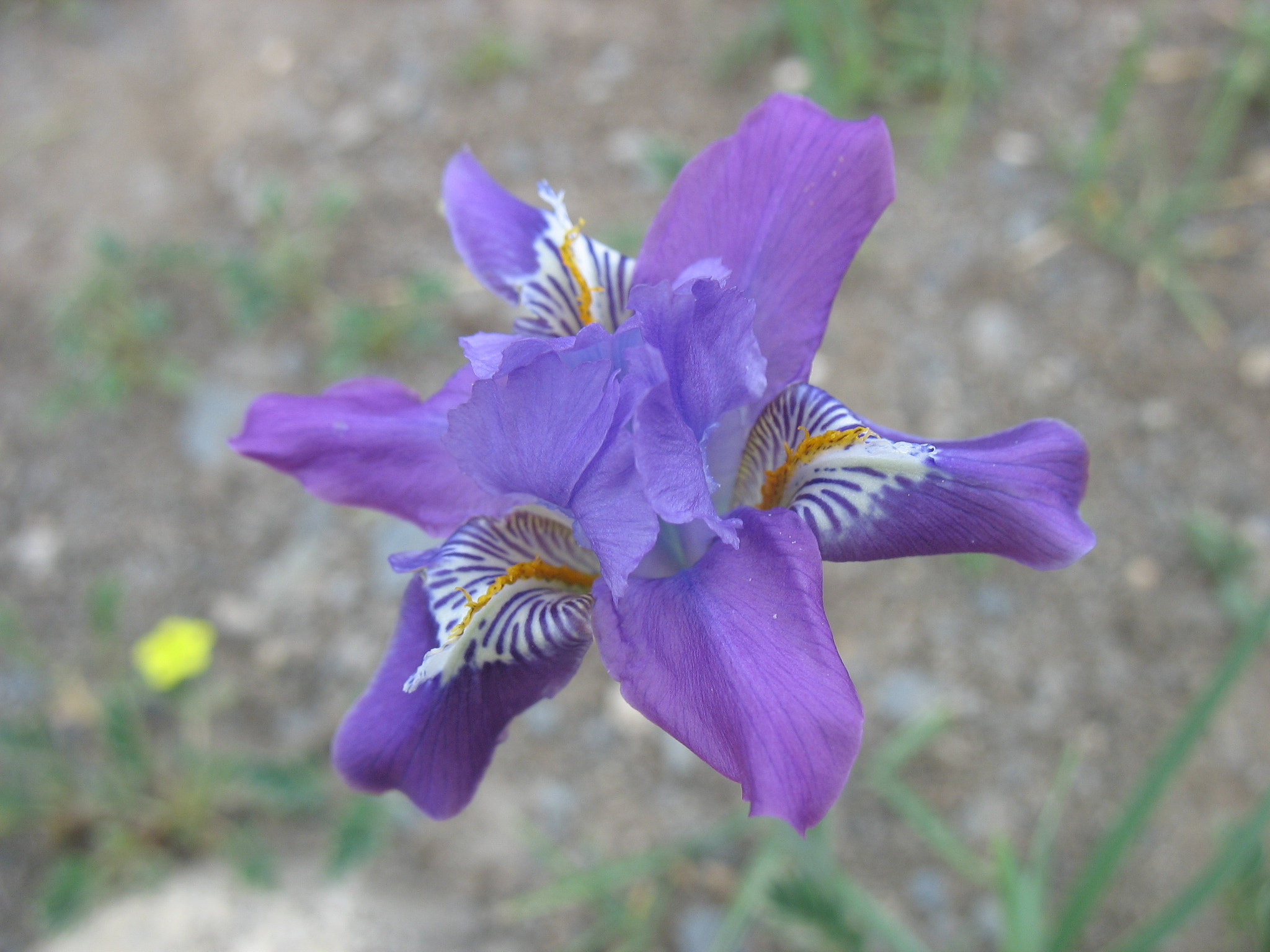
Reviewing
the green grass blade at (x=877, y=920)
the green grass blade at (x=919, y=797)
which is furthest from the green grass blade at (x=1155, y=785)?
the green grass blade at (x=919, y=797)

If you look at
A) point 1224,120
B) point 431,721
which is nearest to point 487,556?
point 431,721

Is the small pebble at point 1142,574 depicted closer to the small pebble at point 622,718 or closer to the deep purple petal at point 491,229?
the small pebble at point 622,718

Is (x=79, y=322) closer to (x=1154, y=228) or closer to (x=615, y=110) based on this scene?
(x=615, y=110)

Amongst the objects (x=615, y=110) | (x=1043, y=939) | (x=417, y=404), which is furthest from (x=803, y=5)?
(x=1043, y=939)

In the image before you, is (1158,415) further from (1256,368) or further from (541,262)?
(541,262)

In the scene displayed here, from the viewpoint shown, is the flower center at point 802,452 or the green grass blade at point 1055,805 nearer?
the flower center at point 802,452

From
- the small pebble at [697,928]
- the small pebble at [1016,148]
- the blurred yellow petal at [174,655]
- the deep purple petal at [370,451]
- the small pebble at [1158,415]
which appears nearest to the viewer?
the deep purple petal at [370,451]

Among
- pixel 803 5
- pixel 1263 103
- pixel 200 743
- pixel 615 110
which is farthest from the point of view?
pixel 615 110

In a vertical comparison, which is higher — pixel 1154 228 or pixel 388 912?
pixel 1154 228
